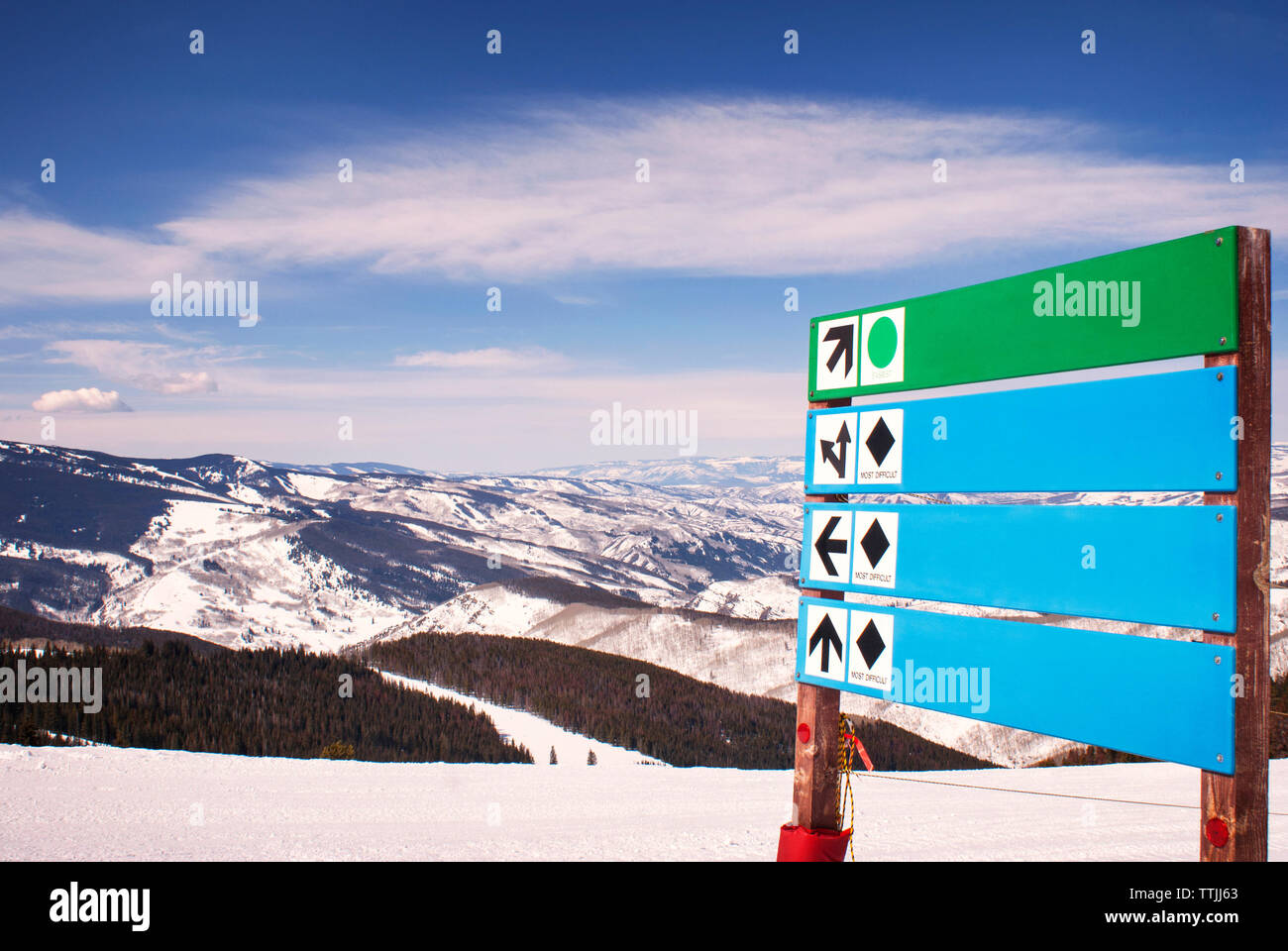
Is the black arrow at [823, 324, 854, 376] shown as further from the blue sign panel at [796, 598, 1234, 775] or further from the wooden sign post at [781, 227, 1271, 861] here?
the blue sign panel at [796, 598, 1234, 775]

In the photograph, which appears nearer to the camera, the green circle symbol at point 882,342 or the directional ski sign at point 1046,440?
the directional ski sign at point 1046,440

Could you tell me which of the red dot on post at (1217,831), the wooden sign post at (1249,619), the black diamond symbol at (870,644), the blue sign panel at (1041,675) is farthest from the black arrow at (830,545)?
the red dot on post at (1217,831)

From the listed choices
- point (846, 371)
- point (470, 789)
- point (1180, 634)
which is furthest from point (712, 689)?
point (1180, 634)

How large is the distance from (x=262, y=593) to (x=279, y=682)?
565 ft

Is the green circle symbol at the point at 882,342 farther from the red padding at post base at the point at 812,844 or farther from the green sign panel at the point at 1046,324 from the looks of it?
the red padding at post base at the point at 812,844

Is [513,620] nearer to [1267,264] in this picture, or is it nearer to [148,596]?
[1267,264]

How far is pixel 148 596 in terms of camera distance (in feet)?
547

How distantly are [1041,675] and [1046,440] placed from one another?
1252 millimetres

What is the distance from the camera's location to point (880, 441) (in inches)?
211

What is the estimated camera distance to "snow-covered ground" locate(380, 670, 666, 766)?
19.3 m

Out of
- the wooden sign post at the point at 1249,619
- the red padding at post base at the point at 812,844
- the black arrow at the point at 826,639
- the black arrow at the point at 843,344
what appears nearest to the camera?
the wooden sign post at the point at 1249,619

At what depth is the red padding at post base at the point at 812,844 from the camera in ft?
17.7

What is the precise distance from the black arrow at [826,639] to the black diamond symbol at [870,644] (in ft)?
0.55
